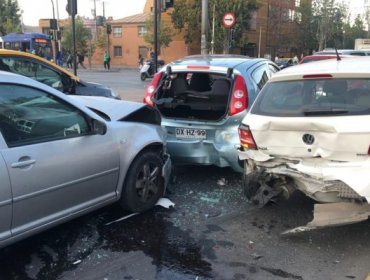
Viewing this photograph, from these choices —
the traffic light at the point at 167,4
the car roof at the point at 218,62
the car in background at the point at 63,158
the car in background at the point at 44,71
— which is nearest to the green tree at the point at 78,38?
the traffic light at the point at 167,4

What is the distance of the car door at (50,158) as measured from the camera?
3.51 m

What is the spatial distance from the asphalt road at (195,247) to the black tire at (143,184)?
14cm

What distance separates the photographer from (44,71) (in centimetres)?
857

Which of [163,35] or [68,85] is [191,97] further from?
[163,35]

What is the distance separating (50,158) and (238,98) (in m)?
2.58

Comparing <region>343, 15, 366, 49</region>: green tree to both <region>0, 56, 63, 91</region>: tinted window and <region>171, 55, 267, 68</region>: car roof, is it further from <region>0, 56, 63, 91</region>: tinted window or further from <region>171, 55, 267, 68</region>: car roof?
<region>171, 55, 267, 68</region>: car roof

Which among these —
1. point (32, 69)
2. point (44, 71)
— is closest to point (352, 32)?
point (44, 71)

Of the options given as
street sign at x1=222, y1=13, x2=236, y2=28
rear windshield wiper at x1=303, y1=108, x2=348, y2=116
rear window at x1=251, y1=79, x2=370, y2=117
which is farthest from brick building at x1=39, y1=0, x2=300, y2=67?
rear windshield wiper at x1=303, y1=108, x2=348, y2=116

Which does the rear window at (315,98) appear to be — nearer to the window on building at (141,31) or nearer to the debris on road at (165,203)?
the debris on road at (165,203)

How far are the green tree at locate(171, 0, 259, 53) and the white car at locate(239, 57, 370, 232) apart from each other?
38609 millimetres

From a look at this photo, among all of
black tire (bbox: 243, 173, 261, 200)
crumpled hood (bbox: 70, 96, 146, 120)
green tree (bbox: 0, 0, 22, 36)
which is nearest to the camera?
black tire (bbox: 243, 173, 261, 200)

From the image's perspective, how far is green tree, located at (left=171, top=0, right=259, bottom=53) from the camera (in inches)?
1699

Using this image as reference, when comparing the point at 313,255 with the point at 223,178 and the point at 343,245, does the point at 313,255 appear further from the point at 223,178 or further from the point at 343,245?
the point at 223,178

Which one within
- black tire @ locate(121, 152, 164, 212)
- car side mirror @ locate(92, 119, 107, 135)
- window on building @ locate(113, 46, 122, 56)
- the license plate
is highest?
car side mirror @ locate(92, 119, 107, 135)
